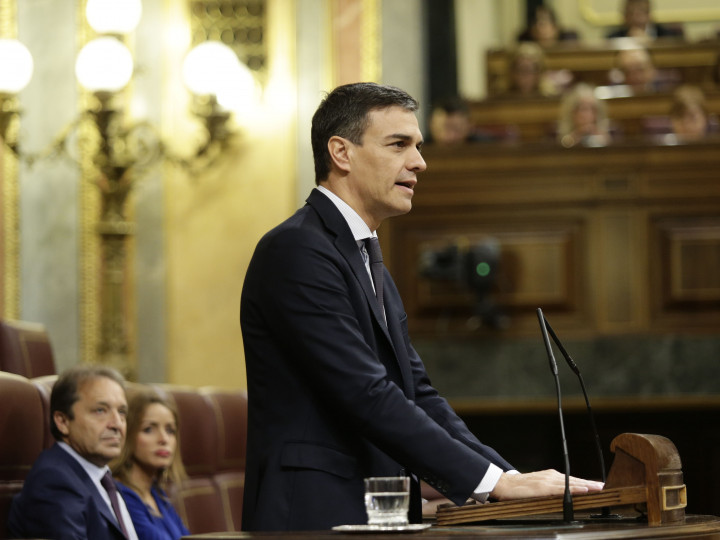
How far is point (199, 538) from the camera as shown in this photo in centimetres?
174

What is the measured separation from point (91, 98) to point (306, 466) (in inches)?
215

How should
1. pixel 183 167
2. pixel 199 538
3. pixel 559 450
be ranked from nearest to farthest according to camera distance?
pixel 199 538 → pixel 559 450 → pixel 183 167

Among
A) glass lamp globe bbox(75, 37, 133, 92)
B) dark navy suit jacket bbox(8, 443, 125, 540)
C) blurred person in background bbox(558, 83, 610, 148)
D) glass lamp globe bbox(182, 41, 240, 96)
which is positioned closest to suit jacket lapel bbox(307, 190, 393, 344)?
dark navy suit jacket bbox(8, 443, 125, 540)

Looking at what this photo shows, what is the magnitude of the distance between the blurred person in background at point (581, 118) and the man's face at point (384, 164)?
4.75 metres

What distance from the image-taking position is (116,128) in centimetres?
642

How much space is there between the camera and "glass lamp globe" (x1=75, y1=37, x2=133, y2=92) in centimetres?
599

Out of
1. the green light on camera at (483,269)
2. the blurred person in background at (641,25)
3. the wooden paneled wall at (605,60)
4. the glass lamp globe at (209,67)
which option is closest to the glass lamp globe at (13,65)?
the glass lamp globe at (209,67)

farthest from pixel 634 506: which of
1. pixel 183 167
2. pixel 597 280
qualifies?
pixel 183 167

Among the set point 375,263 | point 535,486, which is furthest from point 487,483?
point 375,263

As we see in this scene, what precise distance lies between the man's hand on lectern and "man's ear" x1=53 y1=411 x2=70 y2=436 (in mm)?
1441

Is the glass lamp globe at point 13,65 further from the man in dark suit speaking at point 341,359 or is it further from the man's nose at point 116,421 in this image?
the man in dark suit speaking at point 341,359

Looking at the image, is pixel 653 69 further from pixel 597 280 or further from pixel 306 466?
pixel 306 466

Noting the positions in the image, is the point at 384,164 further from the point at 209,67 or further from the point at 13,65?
the point at 209,67

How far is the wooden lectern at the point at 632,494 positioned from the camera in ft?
6.21
